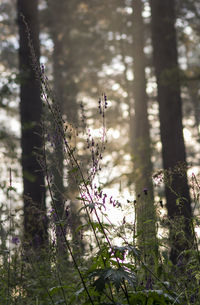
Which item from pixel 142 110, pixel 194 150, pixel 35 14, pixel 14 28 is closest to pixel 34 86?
pixel 35 14

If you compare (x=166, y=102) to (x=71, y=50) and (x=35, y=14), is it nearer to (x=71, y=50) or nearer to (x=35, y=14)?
(x=35, y=14)

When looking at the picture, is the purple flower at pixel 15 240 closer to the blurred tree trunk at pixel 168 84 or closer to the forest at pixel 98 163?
the forest at pixel 98 163

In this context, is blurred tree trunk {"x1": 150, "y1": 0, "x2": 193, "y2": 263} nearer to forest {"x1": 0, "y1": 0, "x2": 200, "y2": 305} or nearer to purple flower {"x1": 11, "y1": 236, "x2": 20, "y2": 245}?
forest {"x1": 0, "y1": 0, "x2": 200, "y2": 305}

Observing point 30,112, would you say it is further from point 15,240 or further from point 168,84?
point 15,240

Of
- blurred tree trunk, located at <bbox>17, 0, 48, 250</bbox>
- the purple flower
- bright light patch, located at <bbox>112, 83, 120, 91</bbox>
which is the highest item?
bright light patch, located at <bbox>112, 83, 120, 91</bbox>

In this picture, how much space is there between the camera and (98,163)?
3186 mm

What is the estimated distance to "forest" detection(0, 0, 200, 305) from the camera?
2721 mm

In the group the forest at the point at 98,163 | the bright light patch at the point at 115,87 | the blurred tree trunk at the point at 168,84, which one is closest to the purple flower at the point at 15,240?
the forest at the point at 98,163

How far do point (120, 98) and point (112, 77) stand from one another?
1954mm

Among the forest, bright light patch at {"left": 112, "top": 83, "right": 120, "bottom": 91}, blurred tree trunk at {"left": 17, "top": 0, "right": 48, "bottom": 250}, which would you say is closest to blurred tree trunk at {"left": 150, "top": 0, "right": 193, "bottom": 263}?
the forest

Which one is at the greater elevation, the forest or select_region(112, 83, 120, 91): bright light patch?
select_region(112, 83, 120, 91): bright light patch

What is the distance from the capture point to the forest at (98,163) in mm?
2721

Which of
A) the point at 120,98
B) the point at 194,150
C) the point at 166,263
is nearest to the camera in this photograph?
the point at 166,263

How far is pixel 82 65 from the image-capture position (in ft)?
74.5
